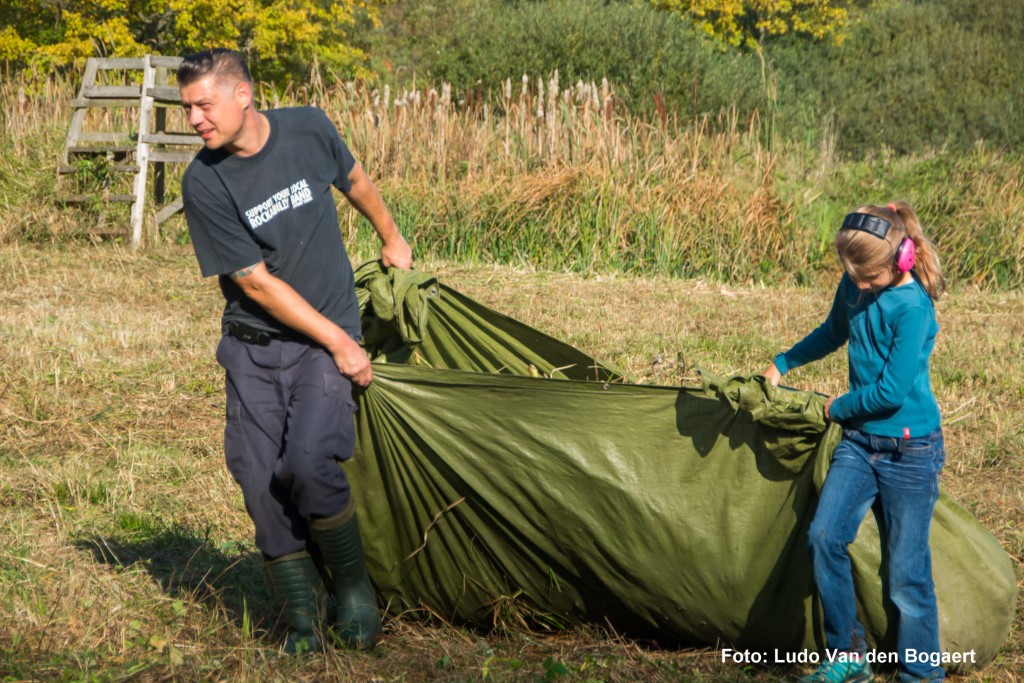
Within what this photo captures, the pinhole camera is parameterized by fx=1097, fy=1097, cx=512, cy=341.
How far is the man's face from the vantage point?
2893 millimetres

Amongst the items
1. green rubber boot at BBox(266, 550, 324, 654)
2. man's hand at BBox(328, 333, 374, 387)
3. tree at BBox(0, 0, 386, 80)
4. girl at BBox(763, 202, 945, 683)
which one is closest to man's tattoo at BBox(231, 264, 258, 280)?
man's hand at BBox(328, 333, 374, 387)

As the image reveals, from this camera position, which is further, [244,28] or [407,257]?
[244,28]

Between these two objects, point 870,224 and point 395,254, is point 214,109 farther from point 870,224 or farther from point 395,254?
point 870,224

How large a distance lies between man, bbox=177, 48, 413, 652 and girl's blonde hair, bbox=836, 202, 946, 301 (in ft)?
4.43

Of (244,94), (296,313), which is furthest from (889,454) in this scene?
(244,94)

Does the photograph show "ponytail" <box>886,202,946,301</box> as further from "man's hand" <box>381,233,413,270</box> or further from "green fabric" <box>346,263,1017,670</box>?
"man's hand" <box>381,233,413,270</box>

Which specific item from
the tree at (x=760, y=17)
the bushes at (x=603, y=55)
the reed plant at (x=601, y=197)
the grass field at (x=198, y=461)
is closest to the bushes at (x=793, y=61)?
the bushes at (x=603, y=55)

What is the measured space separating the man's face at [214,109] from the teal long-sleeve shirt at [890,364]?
5.79ft

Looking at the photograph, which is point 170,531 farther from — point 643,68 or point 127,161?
point 643,68

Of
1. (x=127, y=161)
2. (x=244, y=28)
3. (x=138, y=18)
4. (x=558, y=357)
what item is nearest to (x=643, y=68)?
(x=244, y=28)

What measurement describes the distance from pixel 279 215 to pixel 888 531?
1851mm

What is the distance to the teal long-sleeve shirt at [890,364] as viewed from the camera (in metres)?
2.87

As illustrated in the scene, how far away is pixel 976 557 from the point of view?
307 centimetres

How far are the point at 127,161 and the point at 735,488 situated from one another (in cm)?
1110
